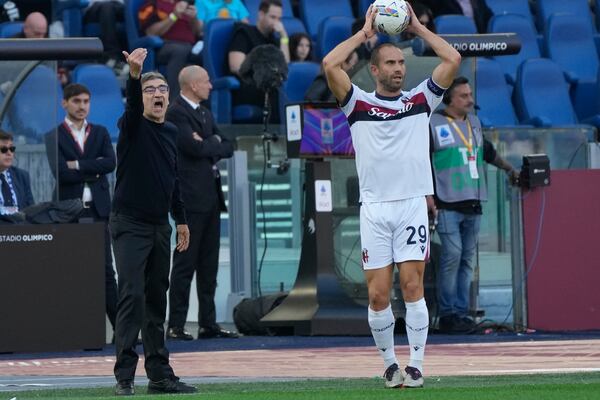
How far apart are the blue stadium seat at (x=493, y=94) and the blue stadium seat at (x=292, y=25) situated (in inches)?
96.3

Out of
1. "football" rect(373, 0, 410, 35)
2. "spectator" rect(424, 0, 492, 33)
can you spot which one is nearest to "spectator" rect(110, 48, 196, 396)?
"football" rect(373, 0, 410, 35)

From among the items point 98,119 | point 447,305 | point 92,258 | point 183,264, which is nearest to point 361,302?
point 447,305

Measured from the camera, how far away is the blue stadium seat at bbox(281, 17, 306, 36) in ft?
65.4

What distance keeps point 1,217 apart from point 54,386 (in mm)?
3744

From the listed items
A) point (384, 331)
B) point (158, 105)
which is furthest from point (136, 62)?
point (384, 331)

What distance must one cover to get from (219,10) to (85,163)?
18.6 feet

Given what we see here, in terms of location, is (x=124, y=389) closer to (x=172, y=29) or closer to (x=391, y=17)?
(x=391, y=17)

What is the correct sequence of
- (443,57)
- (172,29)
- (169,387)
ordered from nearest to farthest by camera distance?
1. (169,387)
2. (443,57)
3. (172,29)

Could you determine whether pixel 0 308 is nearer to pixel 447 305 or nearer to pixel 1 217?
pixel 1 217

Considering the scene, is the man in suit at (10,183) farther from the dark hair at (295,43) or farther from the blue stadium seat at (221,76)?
the dark hair at (295,43)

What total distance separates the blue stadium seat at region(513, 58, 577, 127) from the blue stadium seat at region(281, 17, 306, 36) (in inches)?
120

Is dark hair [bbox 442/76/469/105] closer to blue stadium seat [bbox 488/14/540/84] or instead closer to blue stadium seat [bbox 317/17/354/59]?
blue stadium seat [bbox 317/17/354/59]

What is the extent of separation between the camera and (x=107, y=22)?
18969mm

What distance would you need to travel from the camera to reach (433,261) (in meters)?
15.6
